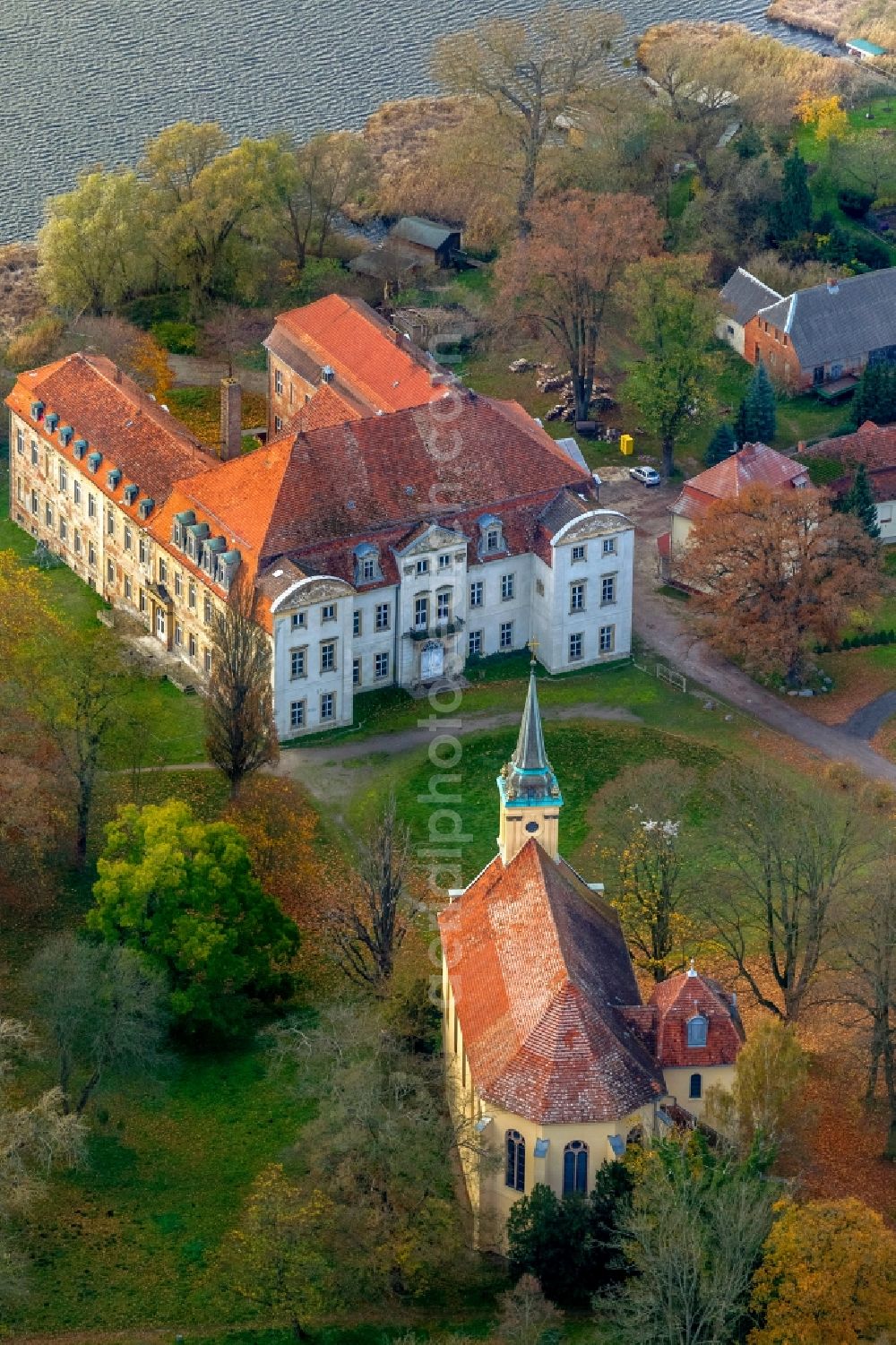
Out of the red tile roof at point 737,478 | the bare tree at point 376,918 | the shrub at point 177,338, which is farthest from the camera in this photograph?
the shrub at point 177,338

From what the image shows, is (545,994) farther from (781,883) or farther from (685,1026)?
(781,883)

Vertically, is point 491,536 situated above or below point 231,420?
below

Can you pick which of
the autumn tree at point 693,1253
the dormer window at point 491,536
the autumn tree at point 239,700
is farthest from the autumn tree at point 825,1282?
the dormer window at point 491,536

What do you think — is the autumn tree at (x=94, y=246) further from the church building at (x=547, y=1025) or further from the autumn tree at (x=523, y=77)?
the church building at (x=547, y=1025)

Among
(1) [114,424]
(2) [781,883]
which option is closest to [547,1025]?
(2) [781,883]

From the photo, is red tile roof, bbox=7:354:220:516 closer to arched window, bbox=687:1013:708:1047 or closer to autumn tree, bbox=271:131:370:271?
autumn tree, bbox=271:131:370:271

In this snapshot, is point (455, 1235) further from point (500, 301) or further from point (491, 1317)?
point (500, 301)

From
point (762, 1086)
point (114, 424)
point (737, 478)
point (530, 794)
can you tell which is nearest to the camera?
point (762, 1086)
